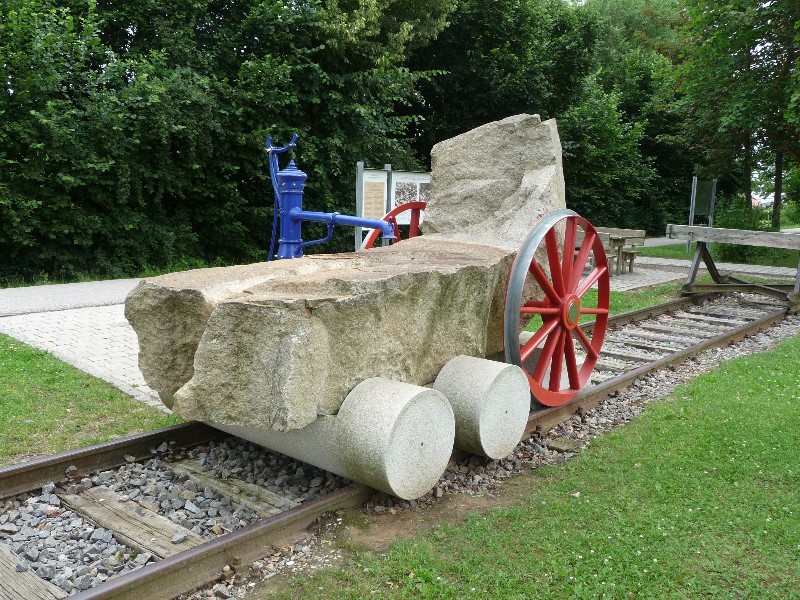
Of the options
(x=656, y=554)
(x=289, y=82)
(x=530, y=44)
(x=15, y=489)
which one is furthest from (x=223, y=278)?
(x=530, y=44)

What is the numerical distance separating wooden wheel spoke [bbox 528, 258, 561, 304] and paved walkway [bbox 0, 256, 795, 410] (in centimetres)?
312

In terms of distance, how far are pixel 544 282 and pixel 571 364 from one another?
0.88m

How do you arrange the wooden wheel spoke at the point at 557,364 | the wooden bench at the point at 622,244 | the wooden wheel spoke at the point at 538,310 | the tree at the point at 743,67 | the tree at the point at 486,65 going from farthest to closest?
the tree at the point at 486,65
the tree at the point at 743,67
the wooden bench at the point at 622,244
the wooden wheel spoke at the point at 557,364
the wooden wheel spoke at the point at 538,310

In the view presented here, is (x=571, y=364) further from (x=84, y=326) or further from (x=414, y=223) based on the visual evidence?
(x=84, y=326)

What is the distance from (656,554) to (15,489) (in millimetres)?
3366

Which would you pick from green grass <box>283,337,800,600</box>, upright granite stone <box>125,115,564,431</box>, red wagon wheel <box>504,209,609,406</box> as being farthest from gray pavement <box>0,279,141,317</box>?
green grass <box>283,337,800,600</box>

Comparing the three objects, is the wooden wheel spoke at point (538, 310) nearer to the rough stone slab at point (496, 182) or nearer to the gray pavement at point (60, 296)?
the rough stone slab at point (496, 182)

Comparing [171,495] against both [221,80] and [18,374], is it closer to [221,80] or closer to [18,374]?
[18,374]

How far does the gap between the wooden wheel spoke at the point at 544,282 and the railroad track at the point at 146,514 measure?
0.85 m

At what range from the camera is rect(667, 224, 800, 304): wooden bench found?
10758 mm

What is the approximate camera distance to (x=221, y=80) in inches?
541

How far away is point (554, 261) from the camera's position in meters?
5.03

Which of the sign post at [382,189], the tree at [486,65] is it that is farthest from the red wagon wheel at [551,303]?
the tree at [486,65]

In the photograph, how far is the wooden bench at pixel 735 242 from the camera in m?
10.8
